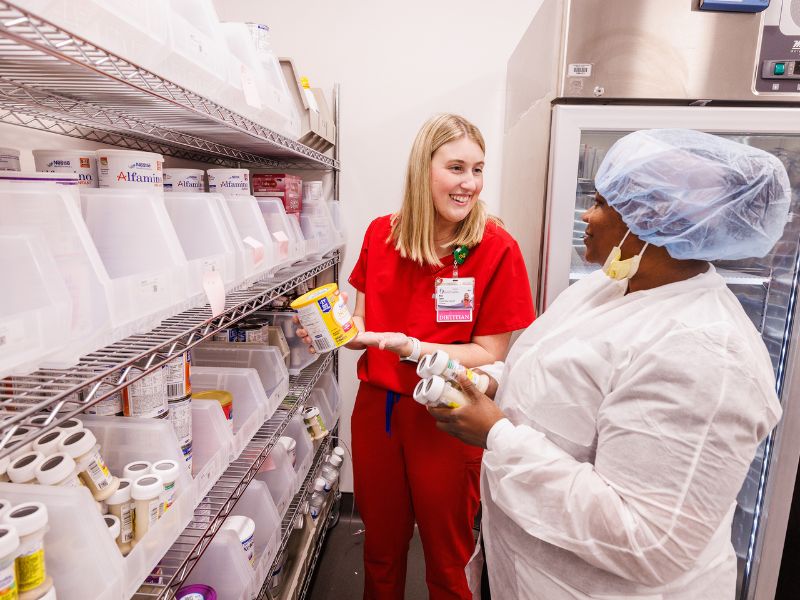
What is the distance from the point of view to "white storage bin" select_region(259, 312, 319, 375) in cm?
227

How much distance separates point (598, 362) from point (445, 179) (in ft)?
3.35

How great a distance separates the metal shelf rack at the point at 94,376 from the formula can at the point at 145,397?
11 centimetres

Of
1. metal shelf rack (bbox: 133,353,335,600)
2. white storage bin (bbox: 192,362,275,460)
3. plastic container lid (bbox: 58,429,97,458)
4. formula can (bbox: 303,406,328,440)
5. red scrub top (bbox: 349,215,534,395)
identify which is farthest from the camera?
formula can (bbox: 303,406,328,440)

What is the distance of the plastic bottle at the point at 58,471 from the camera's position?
2.68 ft

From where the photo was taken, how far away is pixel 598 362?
1117 millimetres

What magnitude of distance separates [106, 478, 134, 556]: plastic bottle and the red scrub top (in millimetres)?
1107

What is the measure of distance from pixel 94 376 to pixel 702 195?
1178 mm

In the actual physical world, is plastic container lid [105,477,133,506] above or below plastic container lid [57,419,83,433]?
below

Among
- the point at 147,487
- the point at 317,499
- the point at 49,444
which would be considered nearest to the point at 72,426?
the point at 49,444

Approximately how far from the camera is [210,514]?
1315 millimetres

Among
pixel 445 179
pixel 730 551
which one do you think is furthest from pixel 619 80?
pixel 730 551

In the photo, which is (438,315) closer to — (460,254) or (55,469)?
(460,254)

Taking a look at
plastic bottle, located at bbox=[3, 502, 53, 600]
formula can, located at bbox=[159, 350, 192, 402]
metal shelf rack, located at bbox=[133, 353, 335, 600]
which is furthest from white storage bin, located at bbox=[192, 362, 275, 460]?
plastic bottle, located at bbox=[3, 502, 53, 600]

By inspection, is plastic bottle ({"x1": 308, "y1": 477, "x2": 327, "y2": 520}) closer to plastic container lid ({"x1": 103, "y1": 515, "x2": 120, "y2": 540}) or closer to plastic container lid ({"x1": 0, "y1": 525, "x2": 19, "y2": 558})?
plastic container lid ({"x1": 103, "y1": 515, "x2": 120, "y2": 540})
